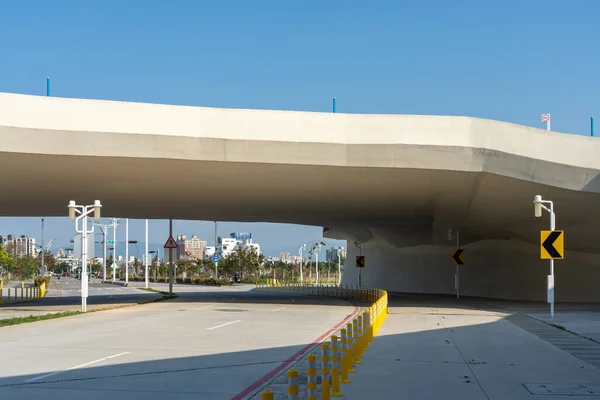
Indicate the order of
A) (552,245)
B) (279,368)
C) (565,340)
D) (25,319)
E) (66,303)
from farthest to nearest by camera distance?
(66,303)
(552,245)
(25,319)
(565,340)
(279,368)

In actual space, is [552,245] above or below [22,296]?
above

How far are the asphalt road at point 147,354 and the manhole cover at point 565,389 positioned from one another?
456cm

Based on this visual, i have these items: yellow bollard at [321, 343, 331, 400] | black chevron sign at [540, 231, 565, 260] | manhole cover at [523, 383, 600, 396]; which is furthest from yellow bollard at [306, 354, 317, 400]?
black chevron sign at [540, 231, 565, 260]

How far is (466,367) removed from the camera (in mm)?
13734

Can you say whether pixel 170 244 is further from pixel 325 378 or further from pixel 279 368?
pixel 325 378

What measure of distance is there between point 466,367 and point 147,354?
21.8 feet

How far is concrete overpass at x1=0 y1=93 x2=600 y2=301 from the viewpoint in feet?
85.4

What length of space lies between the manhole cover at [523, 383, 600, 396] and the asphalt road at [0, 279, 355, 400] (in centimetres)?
456

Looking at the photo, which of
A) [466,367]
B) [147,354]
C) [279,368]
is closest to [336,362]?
[279,368]

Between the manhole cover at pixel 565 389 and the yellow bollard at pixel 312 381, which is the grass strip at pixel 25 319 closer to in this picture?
the yellow bollard at pixel 312 381

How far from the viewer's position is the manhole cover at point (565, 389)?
1101 centimetres

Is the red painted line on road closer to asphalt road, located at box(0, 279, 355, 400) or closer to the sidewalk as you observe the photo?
asphalt road, located at box(0, 279, 355, 400)

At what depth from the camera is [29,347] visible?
16438 mm

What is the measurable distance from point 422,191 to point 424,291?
22.5 meters
